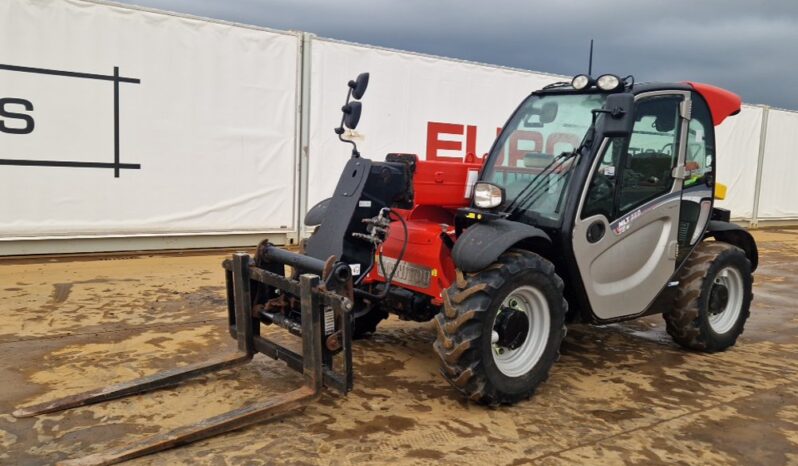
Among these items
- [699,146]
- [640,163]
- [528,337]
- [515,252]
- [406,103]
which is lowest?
[528,337]

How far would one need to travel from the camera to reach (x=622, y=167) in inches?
167

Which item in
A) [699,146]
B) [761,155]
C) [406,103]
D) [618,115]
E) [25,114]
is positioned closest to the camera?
[618,115]

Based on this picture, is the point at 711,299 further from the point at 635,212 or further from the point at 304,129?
the point at 304,129

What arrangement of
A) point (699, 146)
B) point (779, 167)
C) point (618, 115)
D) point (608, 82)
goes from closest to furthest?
point (618, 115)
point (608, 82)
point (699, 146)
point (779, 167)

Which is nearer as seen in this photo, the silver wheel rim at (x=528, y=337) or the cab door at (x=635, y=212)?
the silver wheel rim at (x=528, y=337)

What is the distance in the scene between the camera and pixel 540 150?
4.41 m

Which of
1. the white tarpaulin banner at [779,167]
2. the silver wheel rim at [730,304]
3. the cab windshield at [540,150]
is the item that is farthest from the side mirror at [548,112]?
the white tarpaulin banner at [779,167]

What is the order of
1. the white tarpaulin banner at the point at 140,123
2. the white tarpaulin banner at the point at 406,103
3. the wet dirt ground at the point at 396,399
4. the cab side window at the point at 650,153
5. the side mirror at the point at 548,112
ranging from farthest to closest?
1. the white tarpaulin banner at the point at 406,103
2. the white tarpaulin banner at the point at 140,123
3. the side mirror at the point at 548,112
4. the cab side window at the point at 650,153
5. the wet dirt ground at the point at 396,399

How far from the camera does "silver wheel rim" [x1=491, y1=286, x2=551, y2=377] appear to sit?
12.7ft

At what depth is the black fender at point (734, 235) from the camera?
5203 mm

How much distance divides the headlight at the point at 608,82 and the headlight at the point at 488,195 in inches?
39.4

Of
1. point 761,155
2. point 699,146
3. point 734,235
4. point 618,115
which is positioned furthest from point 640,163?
point 761,155

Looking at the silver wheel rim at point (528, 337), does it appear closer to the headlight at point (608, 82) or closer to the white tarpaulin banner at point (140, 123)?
the headlight at point (608, 82)

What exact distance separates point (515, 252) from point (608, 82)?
4.20ft
